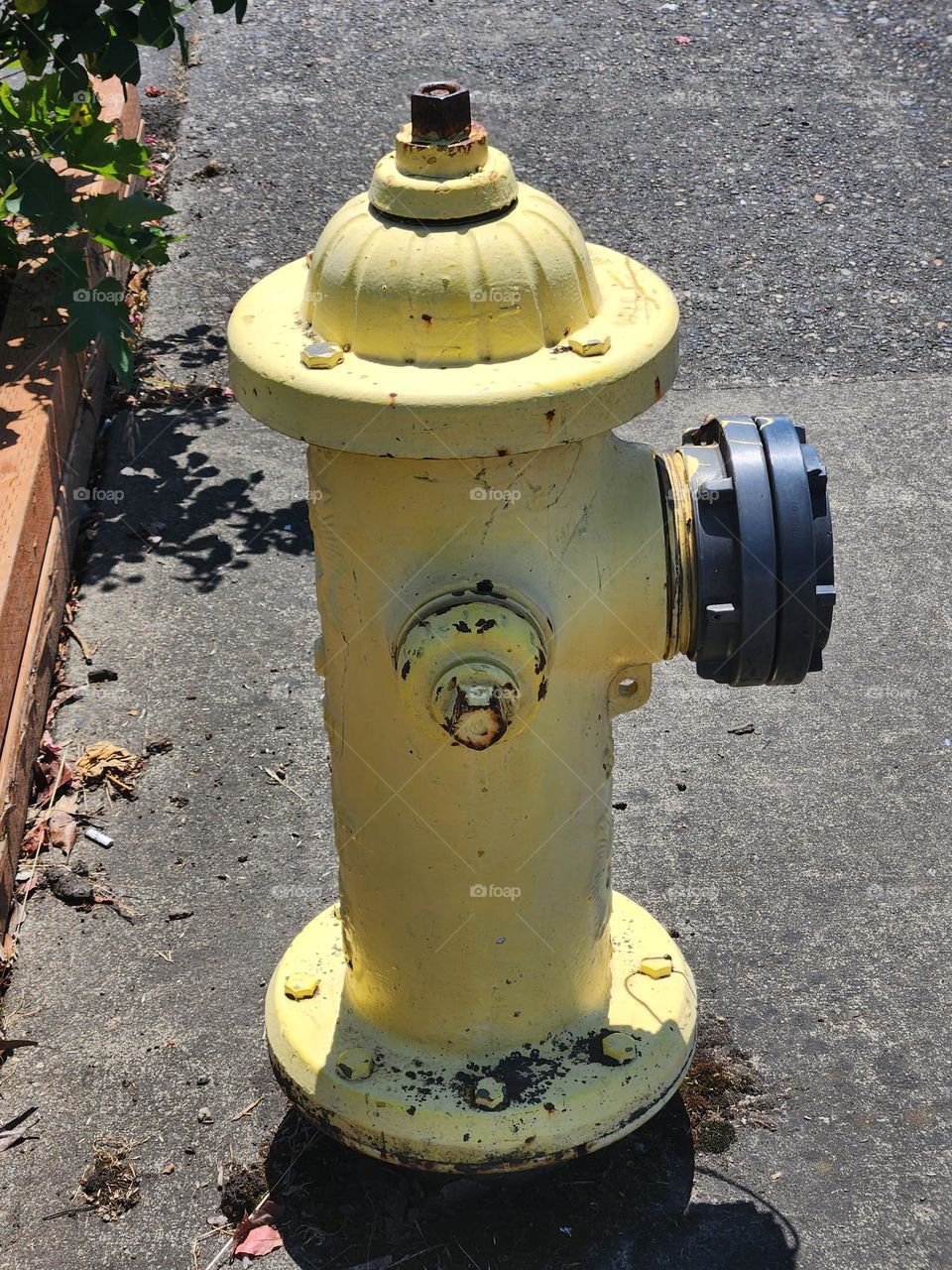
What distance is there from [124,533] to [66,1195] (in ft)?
7.56

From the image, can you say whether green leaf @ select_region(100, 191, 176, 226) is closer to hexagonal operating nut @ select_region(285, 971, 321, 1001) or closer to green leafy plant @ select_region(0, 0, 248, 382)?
green leafy plant @ select_region(0, 0, 248, 382)

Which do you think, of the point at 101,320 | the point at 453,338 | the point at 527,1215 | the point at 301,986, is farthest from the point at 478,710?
the point at 101,320

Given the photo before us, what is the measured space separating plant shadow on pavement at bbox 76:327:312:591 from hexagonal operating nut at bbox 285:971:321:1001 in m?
1.83

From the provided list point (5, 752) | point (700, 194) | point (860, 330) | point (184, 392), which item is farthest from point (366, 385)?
point (700, 194)

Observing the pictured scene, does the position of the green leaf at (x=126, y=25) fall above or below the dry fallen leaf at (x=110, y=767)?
above

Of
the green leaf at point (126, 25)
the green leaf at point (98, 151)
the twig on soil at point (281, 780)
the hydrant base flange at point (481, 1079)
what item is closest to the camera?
the hydrant base flange at point (481, 1079)

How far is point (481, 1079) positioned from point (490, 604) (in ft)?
3.00

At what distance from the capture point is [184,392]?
5.14 metres

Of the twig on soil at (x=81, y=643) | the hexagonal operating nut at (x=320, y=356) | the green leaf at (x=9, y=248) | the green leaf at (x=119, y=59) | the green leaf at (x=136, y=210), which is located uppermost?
the hexagonal operating nut at (x=320, y=356)

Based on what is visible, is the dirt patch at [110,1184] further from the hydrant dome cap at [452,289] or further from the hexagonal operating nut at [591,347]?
the hexagonal operating nut at [591,347]

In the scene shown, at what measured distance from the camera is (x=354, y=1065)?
2.46 metres

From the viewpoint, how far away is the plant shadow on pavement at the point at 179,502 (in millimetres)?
4387

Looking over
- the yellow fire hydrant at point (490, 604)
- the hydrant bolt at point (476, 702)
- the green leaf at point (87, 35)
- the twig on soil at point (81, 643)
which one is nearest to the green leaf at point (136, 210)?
the green leaf at point (87, 35)

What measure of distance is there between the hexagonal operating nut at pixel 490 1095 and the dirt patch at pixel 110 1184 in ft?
2.43
